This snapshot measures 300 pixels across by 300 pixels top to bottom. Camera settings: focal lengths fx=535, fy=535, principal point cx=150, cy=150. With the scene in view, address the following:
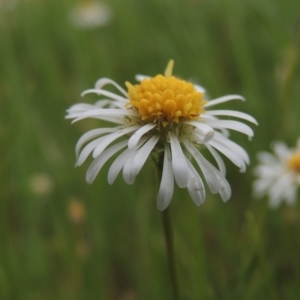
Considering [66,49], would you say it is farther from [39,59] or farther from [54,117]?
[54,117]

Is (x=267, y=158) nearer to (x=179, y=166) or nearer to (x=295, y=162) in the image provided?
(x=295, y=162)

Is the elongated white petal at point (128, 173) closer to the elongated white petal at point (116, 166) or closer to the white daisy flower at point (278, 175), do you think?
the elongated white petal at point (116, 166)

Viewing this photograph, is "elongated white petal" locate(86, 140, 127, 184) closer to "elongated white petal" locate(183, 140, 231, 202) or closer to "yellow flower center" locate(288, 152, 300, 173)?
"elongated white petal" locate(183, 140, 231, 202)

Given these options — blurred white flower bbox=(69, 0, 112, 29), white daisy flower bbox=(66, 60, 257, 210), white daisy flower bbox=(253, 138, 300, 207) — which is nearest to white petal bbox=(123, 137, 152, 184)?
white daisy flower bbox=(66, 60, 257, 210)

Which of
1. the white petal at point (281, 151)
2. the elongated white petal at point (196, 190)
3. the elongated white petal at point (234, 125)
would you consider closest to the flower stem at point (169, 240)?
the elongated white petal at point (196, 190)

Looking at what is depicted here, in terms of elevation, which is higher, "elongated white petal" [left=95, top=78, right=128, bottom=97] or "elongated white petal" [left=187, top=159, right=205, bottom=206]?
"elongated white petal" [left=95, top=78, right=128, bottom=97]

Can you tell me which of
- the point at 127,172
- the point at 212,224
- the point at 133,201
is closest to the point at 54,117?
the point at 133,201
